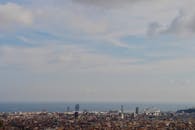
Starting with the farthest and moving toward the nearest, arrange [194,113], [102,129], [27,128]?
1. [194,113]
2. [27,128]
3. [102,129]

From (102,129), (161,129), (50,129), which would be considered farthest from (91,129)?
(161,129)

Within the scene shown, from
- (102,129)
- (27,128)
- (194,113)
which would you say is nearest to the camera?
(102,129)

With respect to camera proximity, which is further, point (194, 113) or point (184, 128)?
point (194, 113)

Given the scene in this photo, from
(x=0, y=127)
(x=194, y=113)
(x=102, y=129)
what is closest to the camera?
(x=0, y=127)

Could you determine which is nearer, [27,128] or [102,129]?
[102,129]

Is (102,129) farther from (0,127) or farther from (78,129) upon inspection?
(0,127)

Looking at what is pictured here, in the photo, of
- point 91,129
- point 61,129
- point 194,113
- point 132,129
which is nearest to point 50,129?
point 61,129

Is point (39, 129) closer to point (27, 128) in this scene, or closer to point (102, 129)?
point (27, 128)

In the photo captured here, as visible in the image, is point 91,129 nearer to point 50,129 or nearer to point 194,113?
point 50,129
